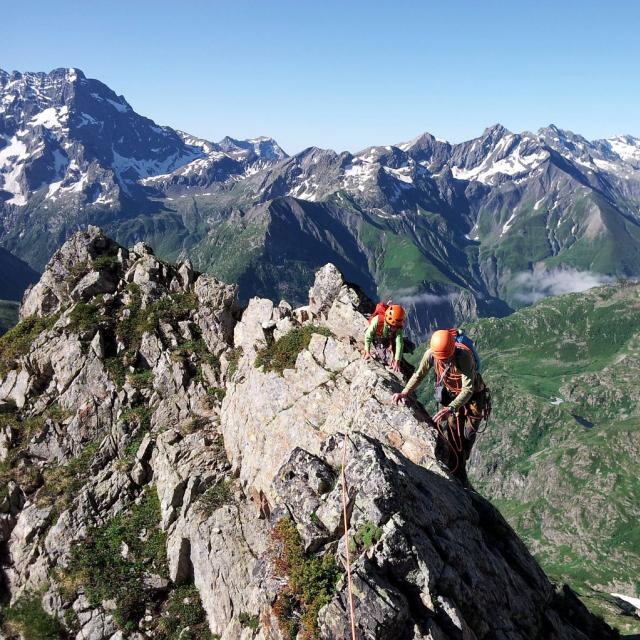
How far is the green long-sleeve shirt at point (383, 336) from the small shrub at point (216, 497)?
12.5 metres

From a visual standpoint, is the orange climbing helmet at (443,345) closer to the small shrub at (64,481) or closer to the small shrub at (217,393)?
the small shrub at (217,393)

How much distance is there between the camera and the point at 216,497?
30.9 metres

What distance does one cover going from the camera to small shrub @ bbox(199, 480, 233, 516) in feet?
99.6

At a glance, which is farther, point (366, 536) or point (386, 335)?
point (386, 335)

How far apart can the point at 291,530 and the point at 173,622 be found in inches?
586

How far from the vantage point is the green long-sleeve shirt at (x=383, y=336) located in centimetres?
2922

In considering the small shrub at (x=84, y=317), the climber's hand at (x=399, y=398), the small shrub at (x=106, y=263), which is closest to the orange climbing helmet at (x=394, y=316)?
the climber's hand at (x=399, y=398)

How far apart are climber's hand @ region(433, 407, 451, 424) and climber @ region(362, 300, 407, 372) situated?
17.5 feet

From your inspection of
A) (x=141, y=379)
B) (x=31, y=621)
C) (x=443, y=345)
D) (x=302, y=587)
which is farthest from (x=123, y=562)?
(x=443, y=345)

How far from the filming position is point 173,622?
27391 mm

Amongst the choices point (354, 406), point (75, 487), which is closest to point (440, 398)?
point (354, 406)

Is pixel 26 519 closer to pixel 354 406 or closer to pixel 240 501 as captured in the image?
pixel 240 501

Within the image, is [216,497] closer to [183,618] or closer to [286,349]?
[183,618]

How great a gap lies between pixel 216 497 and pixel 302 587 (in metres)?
16.1
